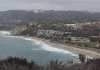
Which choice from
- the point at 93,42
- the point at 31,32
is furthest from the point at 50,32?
the point at 93,42

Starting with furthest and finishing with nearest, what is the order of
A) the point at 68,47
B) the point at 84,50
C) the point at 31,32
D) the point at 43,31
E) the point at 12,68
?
the point at 31,32, the point at 43,31, the point at 68,47, the point at 84,50, the point at 12,68

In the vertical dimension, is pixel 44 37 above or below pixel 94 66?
below

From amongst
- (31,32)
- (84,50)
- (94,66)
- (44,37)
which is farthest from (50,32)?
(94,66)

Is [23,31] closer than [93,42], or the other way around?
[93,42]

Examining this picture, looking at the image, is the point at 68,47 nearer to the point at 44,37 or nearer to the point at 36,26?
the point at 44,37

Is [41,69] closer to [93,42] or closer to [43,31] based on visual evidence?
[93,42]

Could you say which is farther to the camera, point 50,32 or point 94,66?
point 50,32

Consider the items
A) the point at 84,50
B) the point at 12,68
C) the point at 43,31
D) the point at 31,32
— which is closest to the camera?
the point at 12,68

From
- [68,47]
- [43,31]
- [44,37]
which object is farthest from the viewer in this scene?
[43,31]

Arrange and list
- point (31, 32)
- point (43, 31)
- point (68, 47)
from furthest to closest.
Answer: point (31, 32), point (43, 31), point (68, 47)
